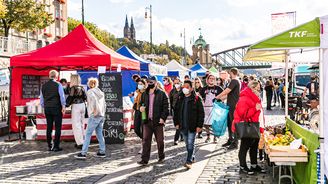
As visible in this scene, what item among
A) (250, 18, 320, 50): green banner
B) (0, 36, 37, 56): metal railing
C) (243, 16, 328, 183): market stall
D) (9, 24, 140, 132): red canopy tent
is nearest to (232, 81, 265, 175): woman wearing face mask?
(250, 18, 320, 50): green banner

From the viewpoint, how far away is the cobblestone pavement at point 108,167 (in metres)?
6.86

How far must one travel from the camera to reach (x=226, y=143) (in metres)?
10.0

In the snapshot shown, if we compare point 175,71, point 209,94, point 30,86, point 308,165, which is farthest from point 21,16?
point 308,165

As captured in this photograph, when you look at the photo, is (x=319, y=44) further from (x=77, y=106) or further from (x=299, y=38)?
(x=77, y=106)

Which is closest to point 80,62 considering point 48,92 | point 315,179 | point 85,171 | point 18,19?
point 48,92

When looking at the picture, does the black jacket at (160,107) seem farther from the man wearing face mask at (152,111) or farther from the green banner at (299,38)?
the green banner at (299,38)

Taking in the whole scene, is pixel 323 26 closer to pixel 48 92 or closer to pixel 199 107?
pixel 199 107

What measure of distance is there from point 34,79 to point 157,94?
273 inches

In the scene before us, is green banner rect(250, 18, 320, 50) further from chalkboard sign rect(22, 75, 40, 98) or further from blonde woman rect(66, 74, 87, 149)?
chalkboard sign rect(22, 75, 40, 98)

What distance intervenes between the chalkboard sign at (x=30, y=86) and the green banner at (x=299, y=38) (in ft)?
31.5

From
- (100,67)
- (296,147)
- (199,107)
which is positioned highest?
(100,67)

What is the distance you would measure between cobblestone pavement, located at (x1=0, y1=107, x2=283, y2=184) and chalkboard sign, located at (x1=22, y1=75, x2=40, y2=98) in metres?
2.97

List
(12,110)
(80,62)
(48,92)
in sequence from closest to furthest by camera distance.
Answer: (48,92)
(80,62)
(12,110)

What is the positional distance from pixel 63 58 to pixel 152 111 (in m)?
4.10
